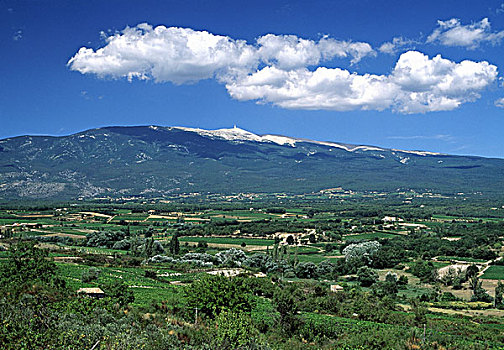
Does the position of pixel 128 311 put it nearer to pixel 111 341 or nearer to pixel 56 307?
pixel 56 307

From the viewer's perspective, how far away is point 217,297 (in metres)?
27.3

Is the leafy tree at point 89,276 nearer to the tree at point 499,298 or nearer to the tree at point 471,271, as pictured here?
the tree at point 499,298

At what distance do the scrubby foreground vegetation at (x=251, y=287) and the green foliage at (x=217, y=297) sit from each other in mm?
75

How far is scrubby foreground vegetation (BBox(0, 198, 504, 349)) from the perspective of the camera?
63.3ft

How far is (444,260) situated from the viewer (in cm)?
7200

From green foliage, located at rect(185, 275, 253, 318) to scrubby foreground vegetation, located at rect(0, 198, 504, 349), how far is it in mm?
75

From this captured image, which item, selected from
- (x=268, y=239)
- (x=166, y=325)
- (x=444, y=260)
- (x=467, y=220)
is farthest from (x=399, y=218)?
(x=166, y=325)

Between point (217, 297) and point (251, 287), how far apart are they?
15.9 meters

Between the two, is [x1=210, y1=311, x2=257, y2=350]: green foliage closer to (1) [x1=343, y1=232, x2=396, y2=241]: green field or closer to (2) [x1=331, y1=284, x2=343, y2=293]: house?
(2) [x1=331, y1=284, x2=343, y2=293]: house

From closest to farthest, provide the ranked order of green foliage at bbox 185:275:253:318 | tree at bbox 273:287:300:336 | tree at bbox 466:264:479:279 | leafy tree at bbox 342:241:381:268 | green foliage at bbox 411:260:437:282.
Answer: green foliage at bbox 185:275:253:318 → tree at bbox 273:287:300:336 → tree at bbox 466:264:479:279 → green foliage at bbox 411:260:437:282 → leafy tree at bbox 342:241:381:268

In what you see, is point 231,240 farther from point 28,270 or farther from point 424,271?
point 28,270

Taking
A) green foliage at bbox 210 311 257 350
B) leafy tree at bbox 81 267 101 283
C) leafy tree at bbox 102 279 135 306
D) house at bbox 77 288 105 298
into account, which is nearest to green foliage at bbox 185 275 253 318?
leafy tree at bbox 102 279 135 306

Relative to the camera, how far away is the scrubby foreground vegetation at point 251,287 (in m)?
19.3

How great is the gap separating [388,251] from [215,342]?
6081 centimetres
